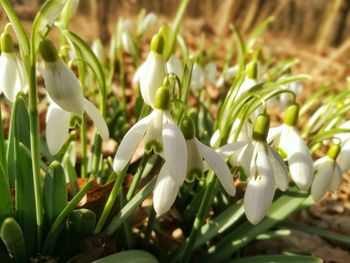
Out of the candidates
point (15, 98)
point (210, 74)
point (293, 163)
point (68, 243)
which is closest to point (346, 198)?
point (210, 74)

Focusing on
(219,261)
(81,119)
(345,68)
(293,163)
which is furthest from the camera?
(345,68)

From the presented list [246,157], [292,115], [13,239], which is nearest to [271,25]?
[292,115]

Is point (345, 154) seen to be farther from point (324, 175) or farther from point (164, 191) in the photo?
point (164, 191)

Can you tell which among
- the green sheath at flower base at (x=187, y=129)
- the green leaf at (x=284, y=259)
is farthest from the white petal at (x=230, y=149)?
the green leaf at (x=284, y=259)

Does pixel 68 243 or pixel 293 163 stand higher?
pixel 293 163

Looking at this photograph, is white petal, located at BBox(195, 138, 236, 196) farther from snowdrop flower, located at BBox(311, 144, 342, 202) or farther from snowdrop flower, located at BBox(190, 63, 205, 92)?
snowdrop flower, located at BBox(190, 63, 205, 92)

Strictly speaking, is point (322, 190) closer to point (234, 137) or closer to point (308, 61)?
point (234, 137)
